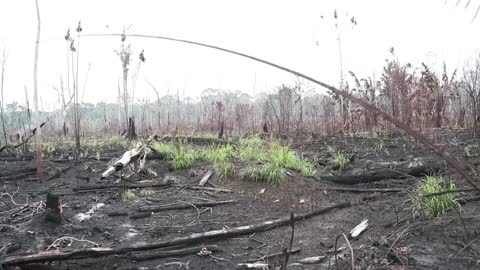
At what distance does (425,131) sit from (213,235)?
4963 millimetres

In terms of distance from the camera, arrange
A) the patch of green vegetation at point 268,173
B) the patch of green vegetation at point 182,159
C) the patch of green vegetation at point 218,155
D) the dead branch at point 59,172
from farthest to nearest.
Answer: the patch of green vegetation at point 182,159, the patch of green vegetation at point 218,155, the dead branch at point 59,172, the patch of green vegetation at point 268,173

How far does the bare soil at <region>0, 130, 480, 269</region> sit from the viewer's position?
2.90m

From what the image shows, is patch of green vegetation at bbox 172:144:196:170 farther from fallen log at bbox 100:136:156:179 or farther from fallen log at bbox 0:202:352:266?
fallen log at bbox 0:202:352:266

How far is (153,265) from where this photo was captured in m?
3.11

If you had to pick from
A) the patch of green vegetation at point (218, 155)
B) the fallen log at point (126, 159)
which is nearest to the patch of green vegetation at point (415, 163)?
the patch of green vegetation at point (218, 155)

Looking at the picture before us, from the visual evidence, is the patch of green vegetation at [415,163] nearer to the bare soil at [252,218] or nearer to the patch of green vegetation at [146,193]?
the bare soil at [252,218]

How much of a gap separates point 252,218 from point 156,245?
1389 millimetres

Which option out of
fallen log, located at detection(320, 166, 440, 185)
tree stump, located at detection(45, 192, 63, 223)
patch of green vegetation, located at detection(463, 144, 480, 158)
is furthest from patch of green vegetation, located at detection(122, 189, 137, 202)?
patch of green vegetation, located at detection(463, 144, 480, 158)

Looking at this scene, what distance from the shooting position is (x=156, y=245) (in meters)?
3.26

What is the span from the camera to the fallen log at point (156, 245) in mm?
2725

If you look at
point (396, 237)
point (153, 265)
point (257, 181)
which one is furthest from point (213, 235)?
point (257, 181)

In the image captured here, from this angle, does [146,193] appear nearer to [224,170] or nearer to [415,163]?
[224,170]

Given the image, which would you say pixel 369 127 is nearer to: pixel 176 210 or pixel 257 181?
pixel 257 181

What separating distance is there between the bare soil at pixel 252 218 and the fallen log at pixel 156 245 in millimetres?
67
